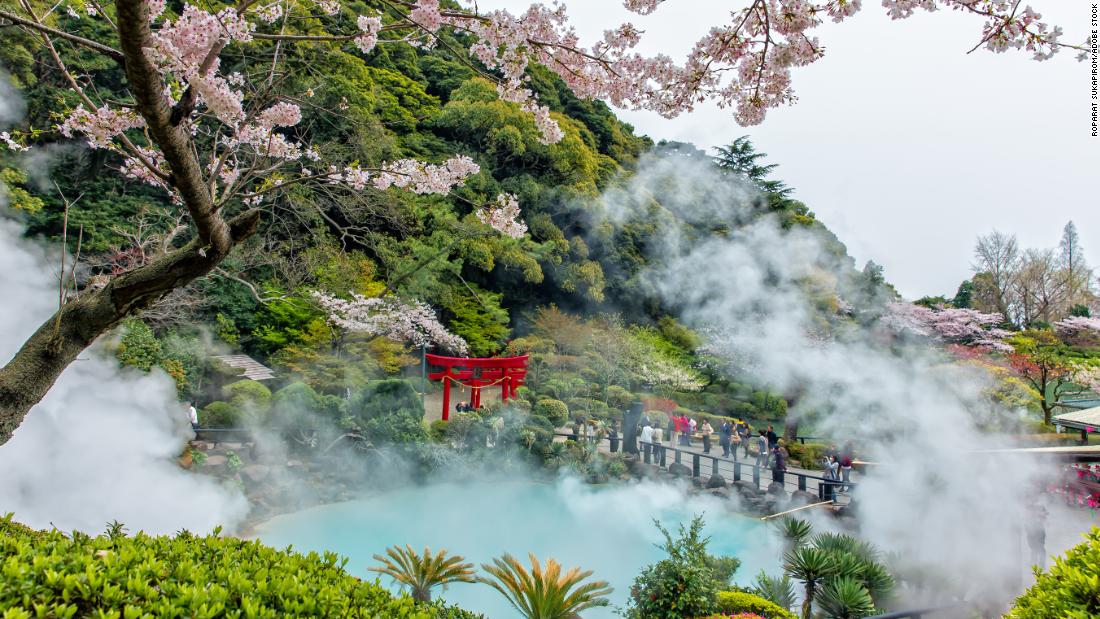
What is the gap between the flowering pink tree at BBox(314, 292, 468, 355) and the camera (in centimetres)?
1136

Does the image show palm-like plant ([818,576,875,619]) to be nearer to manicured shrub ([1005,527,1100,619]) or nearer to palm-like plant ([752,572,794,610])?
palm-like plant ([752,572,794,610])

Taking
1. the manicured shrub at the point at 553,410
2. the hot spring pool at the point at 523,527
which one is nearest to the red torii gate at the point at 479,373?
the manicured shrub at the point at 553,410

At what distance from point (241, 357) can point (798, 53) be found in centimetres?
1302

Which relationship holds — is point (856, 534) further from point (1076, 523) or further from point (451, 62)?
point (451, 62)

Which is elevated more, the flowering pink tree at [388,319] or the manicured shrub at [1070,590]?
the flowering pink tree at [388,319]

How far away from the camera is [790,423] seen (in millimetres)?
15492

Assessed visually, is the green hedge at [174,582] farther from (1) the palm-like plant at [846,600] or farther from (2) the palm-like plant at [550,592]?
(1) the palm-like plant at [846,600]

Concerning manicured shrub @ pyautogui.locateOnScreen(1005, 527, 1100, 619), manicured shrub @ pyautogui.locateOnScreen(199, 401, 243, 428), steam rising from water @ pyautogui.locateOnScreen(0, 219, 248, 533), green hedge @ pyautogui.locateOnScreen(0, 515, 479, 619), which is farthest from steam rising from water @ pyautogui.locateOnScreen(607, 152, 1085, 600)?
manicured shrub @ pyautogui.locateOnScreen(199, 401, 243, 428)

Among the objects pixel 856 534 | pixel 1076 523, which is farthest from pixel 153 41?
pixel 1076 523

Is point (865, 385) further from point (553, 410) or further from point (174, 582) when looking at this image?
point (174, 582)

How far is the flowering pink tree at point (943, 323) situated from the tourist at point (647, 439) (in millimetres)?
14395

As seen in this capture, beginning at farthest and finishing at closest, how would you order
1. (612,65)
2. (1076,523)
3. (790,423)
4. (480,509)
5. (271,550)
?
1. (790,423)
2. (480,509)
3. (1076,523)
4. (612,65)
5. (271,550)

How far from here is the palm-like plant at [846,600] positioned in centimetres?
490

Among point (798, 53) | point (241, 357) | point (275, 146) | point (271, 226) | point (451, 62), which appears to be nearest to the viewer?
point (798, 53)
